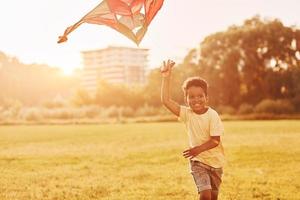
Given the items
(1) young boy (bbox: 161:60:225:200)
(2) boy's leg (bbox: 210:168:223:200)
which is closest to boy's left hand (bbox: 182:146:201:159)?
(1) young boy (bbox: 161:60:225:200)

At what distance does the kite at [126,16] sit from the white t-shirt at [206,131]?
0.97 metres

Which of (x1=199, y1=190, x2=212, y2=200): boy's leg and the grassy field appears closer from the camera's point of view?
(x1=199, y1=190, x2=212, y2=200): boy's leg

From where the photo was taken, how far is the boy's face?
18.6 ft

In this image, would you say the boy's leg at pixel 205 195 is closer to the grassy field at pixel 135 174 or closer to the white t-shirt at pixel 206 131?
the white t-shirt at pixel 206 131

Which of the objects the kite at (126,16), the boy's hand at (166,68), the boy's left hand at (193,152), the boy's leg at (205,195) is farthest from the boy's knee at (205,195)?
the kite at (126,16)

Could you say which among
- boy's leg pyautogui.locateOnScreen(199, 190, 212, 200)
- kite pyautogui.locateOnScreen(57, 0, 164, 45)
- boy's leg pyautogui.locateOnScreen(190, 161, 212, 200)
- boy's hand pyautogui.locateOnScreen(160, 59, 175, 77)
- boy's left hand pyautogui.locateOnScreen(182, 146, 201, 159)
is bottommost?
boy's leg pyautogui.locateOnScreen(199, 190, 212, 200)

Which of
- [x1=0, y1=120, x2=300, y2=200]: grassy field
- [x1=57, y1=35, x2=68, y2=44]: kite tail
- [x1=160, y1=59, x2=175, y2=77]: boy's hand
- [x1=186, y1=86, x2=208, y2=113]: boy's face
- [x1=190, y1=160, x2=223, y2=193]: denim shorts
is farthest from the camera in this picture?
[x1=0, y1=120, x2=300, y2=200]: grassy field

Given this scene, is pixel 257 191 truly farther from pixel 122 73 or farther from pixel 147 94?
pixel 122 73

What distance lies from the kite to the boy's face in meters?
0.75

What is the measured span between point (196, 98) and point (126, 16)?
43.7 inches

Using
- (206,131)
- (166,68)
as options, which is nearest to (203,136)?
(206,131)

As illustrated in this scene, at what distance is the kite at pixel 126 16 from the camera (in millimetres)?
5660

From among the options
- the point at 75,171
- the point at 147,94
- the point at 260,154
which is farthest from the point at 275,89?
the point at 75,171

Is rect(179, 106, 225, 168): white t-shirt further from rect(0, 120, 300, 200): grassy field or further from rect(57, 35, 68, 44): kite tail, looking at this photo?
rect(0, 120, 300, 200): grassy field
